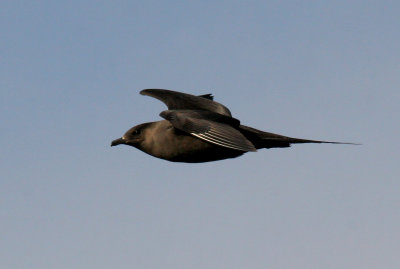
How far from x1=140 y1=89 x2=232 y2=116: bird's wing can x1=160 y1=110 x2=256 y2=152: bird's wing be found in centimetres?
163

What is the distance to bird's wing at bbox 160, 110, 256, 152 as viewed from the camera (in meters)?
10.4

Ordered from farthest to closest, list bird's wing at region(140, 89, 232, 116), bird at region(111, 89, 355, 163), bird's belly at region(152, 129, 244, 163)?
1. bird's wing at region(140, 89, 232, 116)
2. bird's belly at region(152, 129, 244, 163)
3. bird at region(111, 89, 355, 163)

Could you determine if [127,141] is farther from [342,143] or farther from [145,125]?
[342,143]

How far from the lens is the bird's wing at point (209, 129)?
10375 millimetres

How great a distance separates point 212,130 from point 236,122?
32.4 inches

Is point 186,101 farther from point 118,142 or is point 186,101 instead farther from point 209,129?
point 209,129

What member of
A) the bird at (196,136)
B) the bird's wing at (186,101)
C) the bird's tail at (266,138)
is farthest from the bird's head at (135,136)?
the bird's tail at (266,138)

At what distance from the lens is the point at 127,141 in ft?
41.1

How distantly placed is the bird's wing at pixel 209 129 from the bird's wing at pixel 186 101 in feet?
5.34

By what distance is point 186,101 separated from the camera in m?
13.2

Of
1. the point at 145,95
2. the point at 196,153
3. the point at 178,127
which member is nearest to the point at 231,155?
the point at 196,153

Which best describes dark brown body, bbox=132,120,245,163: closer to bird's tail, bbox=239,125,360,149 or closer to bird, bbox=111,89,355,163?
bird, bbox=111,89,355,163

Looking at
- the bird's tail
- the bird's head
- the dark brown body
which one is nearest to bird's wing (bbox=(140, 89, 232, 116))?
the bird's head

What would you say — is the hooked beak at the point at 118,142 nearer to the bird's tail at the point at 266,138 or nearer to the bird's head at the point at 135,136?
the bird's head at the point at 135,136
